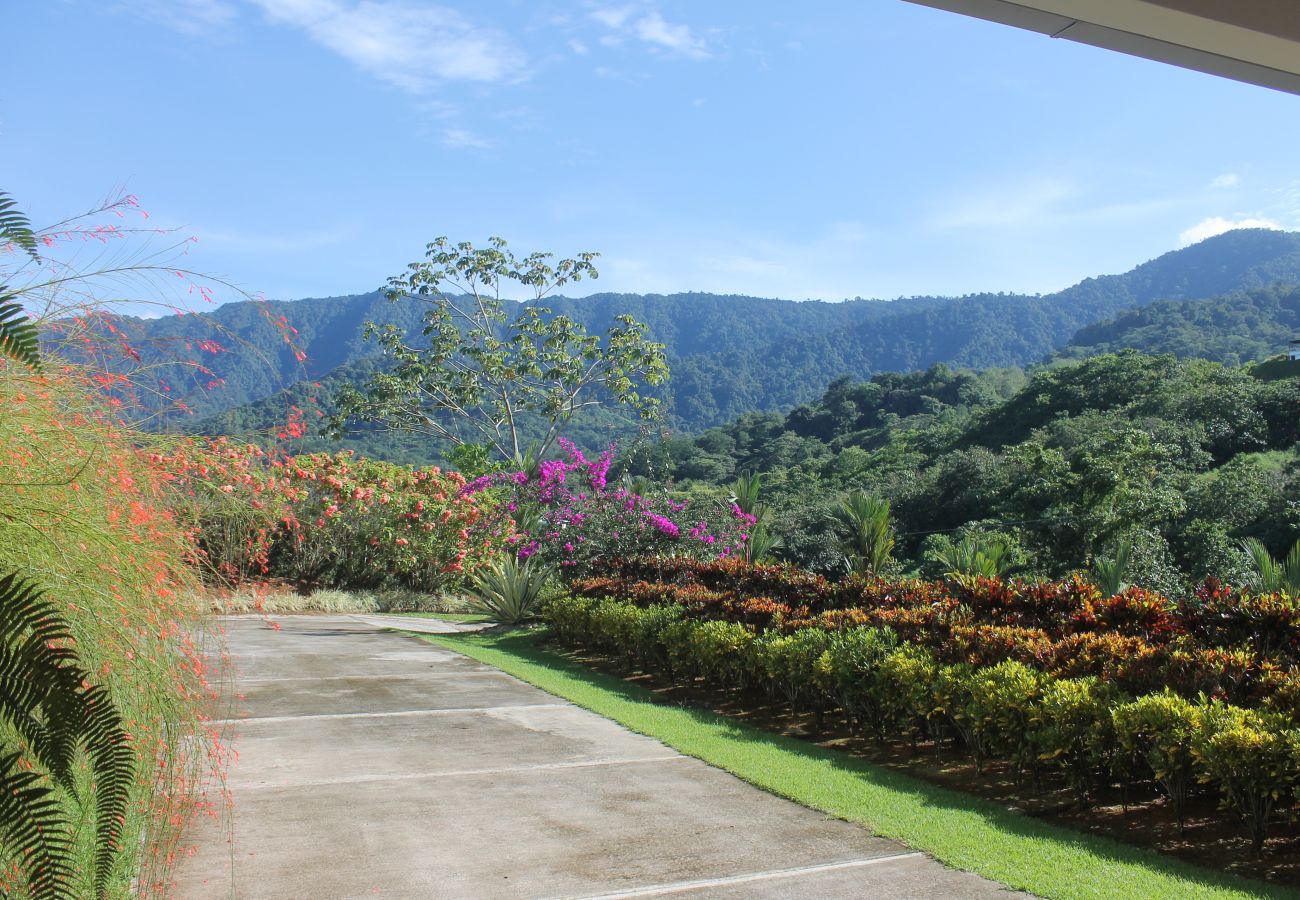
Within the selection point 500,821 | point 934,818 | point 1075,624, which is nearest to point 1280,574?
point 1075,624

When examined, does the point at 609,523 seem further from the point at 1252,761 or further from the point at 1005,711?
the point at 1252,761

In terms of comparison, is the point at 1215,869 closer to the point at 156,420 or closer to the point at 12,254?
the point at 156,420

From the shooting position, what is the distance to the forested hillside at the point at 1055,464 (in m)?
12.8

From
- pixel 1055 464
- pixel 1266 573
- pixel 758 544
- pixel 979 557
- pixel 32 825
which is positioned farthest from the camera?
pixel 1055 464

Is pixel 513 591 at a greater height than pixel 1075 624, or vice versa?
pixel 1075 624

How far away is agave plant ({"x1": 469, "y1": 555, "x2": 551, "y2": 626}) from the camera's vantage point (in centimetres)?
1290

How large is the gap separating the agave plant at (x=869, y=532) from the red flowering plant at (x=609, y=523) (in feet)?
7.34

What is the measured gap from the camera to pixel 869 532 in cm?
1454

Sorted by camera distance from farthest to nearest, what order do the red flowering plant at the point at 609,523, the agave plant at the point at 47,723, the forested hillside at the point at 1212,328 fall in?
the forested hillside at the point at 1212,328, the red flowering plant at the point at 609,523, the agave plant at the point at 47,723

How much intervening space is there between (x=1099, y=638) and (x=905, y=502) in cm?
1517

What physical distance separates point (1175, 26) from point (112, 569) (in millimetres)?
3086

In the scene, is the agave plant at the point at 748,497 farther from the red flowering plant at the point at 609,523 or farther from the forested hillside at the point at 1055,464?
the forested hillside at the point at 1055,464

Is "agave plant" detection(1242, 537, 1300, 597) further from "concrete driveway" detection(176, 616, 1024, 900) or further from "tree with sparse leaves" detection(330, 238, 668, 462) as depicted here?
"tree with sparse leaves" detection(330, 238, 668, 462)

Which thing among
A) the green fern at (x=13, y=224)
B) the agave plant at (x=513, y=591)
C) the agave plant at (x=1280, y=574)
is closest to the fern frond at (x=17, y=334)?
the green fern at (x=13, y=224)
